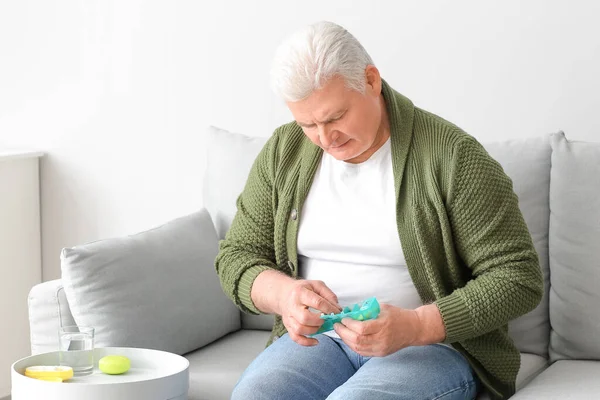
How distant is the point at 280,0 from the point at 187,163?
1.90 ft

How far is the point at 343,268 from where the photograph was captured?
70.6 inches

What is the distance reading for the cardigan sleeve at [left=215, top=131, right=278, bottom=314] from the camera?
73.5 inches

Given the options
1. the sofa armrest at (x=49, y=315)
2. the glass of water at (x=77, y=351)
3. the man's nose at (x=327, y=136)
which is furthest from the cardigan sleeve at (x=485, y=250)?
the sofa armrest at (x=49, y=315)

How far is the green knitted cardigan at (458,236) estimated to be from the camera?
5.42 feet

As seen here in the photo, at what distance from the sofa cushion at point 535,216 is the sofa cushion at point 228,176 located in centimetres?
62

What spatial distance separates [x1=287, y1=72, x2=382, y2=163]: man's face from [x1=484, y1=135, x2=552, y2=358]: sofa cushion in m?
0.49

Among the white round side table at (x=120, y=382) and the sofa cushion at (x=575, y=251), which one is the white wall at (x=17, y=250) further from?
the sofa cushion at (x=575, y=251)

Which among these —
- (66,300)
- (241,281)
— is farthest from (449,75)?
(66,300)

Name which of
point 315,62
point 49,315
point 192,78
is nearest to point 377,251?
point 315,62

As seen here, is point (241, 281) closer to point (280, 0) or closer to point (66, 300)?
point (66, 300)

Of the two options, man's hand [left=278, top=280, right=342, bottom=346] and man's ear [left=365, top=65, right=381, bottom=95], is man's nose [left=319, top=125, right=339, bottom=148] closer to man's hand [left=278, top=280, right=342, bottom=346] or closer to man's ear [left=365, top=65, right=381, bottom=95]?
man's ear [left=365, top=65, right=381, bottom=95]

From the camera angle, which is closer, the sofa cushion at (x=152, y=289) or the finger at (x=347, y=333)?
the finger at (x=347, y=333)

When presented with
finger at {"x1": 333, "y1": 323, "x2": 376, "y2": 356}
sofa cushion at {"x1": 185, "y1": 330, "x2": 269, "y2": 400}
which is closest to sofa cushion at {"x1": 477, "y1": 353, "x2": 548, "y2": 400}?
finger at {"x1": 333, "y1": 323, "x2": 376, "y2": 356}

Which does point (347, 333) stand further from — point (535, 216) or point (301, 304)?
point (535, 216)
